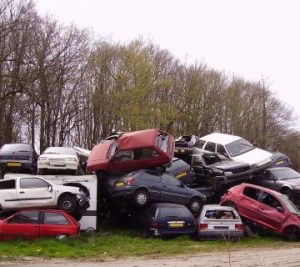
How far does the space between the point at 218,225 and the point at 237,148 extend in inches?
345

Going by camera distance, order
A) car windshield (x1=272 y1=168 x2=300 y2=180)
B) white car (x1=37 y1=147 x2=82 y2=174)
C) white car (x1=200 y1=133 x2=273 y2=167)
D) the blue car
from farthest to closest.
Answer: white car (x1=200 y1=133 x2=273 y2=167)
car windshield (x1=272 y1=168 x2=300 y2=180)
white car (x1=37 y1=147 x2=82 y2=174)
the blue car

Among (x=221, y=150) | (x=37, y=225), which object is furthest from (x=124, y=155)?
(x=221, y=150)

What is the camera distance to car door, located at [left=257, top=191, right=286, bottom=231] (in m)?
20.8

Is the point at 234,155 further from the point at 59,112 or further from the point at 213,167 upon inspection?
the point at 59,112

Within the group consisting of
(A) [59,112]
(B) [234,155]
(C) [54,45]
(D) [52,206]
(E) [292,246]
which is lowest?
(E) [292,246]

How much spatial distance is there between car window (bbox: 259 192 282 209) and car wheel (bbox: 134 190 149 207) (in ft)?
15.3

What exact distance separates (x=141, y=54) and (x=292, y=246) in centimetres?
3255

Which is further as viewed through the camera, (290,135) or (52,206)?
(290,135)

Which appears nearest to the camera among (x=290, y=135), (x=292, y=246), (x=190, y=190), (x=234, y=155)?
(x=292, y=246)

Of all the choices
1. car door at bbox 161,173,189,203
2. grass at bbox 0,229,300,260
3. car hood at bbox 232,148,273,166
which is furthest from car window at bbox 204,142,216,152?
grass at bbox 0,229,300,260

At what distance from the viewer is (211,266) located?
13.6 meters

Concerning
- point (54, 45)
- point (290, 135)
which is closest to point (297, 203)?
point (54, 45)

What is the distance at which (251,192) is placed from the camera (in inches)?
871

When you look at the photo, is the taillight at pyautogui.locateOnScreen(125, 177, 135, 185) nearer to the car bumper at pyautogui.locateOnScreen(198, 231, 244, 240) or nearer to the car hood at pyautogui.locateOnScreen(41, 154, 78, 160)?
the car hood at pyautogui.locateOnScreen(41, 154, 78, 160)
